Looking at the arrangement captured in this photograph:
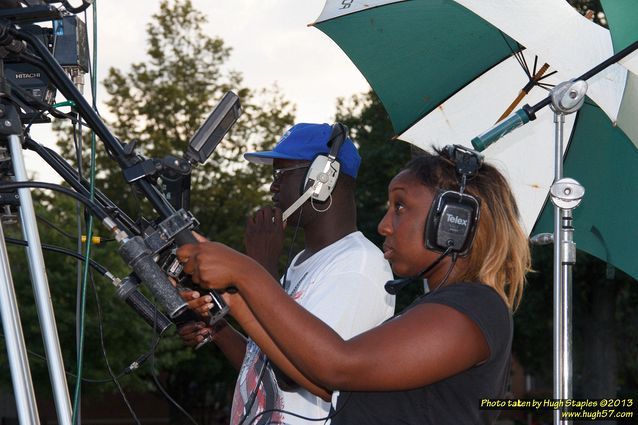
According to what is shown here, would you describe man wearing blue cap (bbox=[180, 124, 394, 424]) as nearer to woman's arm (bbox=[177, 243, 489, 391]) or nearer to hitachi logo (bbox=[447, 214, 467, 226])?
woman's arm (bbox=[177, 243, 489, 391])

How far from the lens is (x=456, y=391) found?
7.95 ft

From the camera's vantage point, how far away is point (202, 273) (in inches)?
78.0

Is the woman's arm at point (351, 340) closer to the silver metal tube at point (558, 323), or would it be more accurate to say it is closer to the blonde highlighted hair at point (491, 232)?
the blonde highlighted hair at point (491, 232)

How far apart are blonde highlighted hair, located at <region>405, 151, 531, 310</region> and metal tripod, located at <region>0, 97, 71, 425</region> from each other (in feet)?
3.66

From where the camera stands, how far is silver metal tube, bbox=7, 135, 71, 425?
2.22 metres

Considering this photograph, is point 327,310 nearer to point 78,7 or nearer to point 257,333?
point 257,333

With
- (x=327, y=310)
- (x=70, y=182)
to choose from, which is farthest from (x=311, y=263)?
(x=70, y=182)

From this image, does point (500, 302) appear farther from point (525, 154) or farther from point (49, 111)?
point (525, 154)

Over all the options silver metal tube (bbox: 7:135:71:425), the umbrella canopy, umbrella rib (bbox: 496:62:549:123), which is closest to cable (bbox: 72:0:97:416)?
silver metal tube (bbox: 7:135:71:425)

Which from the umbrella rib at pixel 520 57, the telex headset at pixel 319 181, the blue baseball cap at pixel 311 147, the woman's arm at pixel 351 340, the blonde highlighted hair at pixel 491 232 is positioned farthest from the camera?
the umbrella rib at pixel 520 57

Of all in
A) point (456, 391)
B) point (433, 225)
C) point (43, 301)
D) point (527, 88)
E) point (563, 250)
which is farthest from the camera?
point (527, 88)

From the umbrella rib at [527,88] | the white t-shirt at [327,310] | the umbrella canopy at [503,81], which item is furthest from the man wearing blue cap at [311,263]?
the umbrella rib at [527,88]

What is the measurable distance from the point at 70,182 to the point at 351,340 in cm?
97

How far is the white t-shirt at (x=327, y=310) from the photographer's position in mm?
3223
